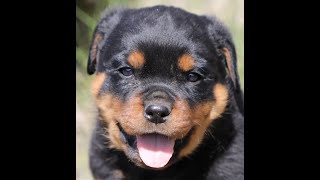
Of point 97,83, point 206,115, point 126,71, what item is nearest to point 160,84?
point 126,71

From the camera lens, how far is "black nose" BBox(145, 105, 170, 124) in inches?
93.4

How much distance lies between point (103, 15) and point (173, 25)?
0.47 m

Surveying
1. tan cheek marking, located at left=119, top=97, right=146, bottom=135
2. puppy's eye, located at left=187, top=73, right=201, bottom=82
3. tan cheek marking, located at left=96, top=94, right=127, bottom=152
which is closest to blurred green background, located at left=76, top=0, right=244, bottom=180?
tan cheek marking, located at left=96, top=94, right=127, bottom=152

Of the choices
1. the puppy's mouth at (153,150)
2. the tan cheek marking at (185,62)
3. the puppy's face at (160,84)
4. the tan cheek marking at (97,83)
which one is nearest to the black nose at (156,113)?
the puppy's face at (160,84)

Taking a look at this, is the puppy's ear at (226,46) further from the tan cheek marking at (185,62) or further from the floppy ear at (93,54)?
the floppy ear at (93,54)

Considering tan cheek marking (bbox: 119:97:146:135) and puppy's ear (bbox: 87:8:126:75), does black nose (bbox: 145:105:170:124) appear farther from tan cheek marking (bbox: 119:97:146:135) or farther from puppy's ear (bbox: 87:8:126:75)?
puppy's ear (bbox: 87:8:126:75)

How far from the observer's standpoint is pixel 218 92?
8.79ft

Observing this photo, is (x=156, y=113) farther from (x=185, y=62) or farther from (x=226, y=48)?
(x=226, y=48)

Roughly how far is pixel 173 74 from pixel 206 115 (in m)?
0.27

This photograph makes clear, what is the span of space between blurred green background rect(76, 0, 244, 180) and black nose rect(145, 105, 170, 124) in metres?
0.53

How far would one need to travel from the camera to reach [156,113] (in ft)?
7.79

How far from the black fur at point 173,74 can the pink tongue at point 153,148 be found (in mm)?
117
